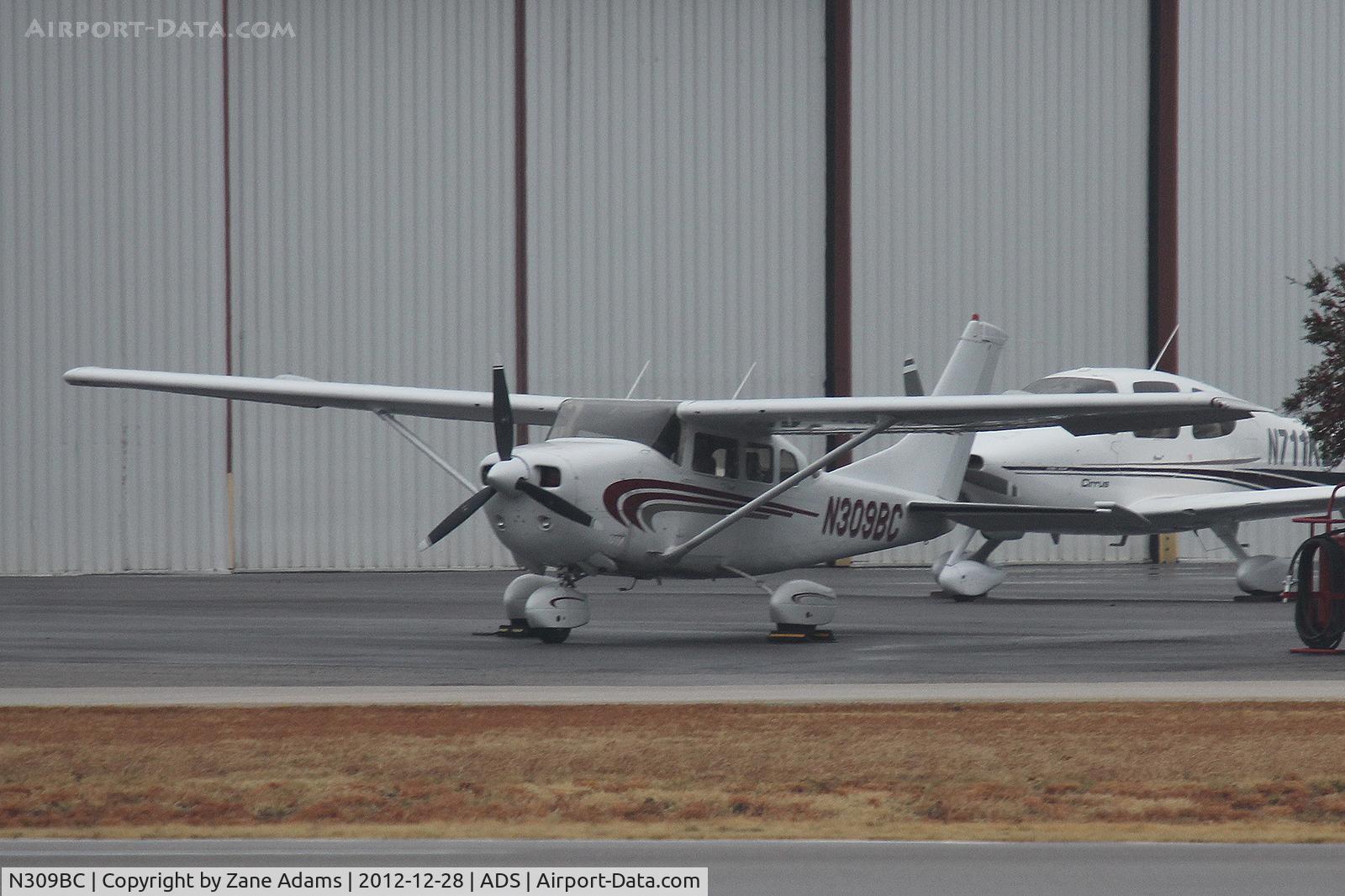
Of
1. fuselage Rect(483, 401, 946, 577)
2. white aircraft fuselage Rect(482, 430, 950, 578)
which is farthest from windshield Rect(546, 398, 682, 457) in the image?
white aircraft fuselage Rect(482, 430, 950, 578)

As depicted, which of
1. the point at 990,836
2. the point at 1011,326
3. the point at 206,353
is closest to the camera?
the point at 990,836

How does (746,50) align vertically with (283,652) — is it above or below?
above

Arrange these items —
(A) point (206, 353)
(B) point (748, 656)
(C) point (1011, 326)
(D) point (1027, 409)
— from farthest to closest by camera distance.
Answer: (C) point (1011, 326) → (A) point (206, 353) → (D) point (1027, 409) → (B) point (748, 656)

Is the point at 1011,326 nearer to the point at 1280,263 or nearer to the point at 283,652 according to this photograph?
the point at 1280,263

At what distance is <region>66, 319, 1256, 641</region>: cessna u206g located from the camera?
16125 mm

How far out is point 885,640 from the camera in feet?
55.9

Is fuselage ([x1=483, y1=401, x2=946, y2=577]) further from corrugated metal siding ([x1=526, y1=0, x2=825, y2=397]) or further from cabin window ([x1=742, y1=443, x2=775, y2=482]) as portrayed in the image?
corrugated metal siding ([x1=526, y1=0, x2=825, y2=397])

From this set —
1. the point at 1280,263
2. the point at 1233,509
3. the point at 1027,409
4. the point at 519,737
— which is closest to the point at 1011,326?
the point at 1280,263

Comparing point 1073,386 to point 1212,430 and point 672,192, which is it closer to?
point 1212,430

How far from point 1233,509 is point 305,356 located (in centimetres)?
1611

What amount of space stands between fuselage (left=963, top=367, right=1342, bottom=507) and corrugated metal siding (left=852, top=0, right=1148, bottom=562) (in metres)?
8.90

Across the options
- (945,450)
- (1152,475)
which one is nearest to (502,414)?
(945,450)

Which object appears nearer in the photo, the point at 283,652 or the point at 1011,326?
the point at 283,652

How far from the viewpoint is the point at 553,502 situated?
51.9ft
